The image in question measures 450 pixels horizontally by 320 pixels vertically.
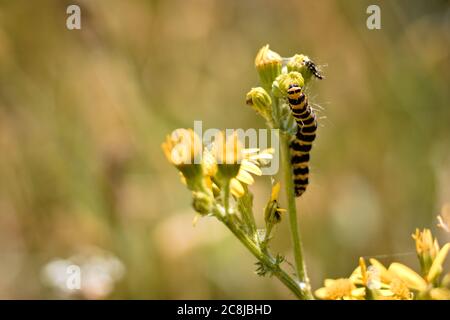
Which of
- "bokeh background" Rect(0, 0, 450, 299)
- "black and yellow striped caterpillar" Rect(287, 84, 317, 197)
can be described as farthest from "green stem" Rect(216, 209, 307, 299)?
A: "bokeh background" Rect(0, 0, 450, 299)

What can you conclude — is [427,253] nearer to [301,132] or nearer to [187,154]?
[301,132]

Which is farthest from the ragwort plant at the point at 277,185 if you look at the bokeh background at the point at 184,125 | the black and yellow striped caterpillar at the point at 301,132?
the bokeh background at the point at 184,125

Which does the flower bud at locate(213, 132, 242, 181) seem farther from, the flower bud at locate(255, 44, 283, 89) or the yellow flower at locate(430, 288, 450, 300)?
the yellow flower at locate(430, 288, 450, 300)

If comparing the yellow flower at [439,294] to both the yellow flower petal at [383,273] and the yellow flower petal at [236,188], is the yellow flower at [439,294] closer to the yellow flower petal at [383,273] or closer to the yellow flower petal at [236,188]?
the yellow flower petal at [383,273]

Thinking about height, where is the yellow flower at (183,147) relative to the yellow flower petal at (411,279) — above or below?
above

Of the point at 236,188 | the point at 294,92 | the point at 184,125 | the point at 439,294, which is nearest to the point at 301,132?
the point at 294,92

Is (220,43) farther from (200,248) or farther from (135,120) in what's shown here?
(200,248)
